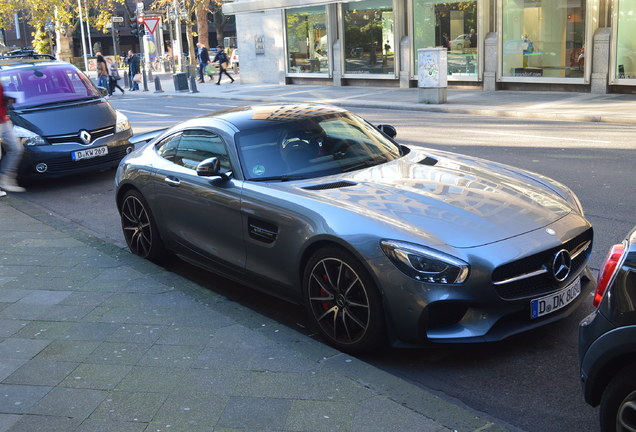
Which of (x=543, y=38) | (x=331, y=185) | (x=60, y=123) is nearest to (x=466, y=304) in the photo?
(x=331, y=185)

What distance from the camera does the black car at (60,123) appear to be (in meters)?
10.7

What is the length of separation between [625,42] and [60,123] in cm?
1543

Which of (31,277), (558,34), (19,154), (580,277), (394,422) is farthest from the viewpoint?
(558,34)

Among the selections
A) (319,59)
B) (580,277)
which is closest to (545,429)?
(580,277)

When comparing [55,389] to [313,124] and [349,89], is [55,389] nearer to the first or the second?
[313,124]

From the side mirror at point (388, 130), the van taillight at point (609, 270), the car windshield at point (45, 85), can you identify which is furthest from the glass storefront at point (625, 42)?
the van taillight at point (609, 270)

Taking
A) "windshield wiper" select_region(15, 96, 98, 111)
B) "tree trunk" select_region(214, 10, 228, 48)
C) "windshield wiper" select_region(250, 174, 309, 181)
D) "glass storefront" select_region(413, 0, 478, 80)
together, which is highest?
"tree trunk" select_region(214, 10, 228, 48)

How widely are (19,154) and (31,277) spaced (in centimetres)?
458

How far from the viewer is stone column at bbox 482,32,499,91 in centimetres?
2286

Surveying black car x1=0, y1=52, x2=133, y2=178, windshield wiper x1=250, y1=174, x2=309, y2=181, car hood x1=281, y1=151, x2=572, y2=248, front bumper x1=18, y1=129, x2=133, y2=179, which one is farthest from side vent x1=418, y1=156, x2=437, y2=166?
black car x1=0, y1=52, x2=133, y2=178

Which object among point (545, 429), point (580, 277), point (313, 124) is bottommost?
point (545, 429)

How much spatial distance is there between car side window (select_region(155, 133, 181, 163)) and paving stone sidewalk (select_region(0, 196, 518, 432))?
3.41 ft

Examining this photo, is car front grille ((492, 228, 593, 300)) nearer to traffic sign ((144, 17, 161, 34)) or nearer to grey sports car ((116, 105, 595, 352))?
grey sports car ((116, 105, 595, 352))

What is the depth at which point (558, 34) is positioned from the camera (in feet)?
71.4
